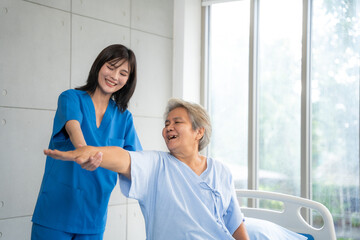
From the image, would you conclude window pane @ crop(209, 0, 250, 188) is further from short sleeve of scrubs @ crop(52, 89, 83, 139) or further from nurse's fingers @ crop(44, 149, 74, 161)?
nurse's fingers @ crop(44, 149, 74, 161)

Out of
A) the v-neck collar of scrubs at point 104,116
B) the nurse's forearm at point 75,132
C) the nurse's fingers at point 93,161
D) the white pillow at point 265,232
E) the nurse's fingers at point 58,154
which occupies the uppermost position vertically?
the v-neck collar of scrubs at point 104,116

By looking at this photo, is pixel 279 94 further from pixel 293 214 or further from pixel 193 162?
pixel 193 162

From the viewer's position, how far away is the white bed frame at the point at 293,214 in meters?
2.31

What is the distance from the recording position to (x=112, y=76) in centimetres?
180

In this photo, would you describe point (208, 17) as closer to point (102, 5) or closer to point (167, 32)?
point (167, 32)

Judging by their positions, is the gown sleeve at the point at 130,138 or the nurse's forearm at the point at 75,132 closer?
the nurse's forearm at the point at 75,132

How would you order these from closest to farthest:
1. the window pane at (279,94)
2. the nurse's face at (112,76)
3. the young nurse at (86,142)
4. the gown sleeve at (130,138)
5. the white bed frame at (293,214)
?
the young nurse at (86,142) < the nurse's face at (112,76) < the gown sleeve at (130,138) < the white bed frame at (293,214) < the window pane at (279,94)

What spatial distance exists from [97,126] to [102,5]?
1385 mm

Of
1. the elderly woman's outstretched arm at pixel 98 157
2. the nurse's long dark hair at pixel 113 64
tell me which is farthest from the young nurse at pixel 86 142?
the elderly woman's outstretched arm at pixel 98 157

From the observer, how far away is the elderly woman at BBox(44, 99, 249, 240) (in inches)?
63.0

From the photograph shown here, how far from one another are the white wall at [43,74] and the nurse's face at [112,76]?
0.88 metres

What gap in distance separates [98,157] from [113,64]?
22.7 inches

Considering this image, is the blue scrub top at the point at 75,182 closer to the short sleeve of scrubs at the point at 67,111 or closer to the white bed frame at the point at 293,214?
the short sleeve of scrubs at the point at 67,111

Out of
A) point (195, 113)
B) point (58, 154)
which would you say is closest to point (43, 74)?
point (195, 113)
